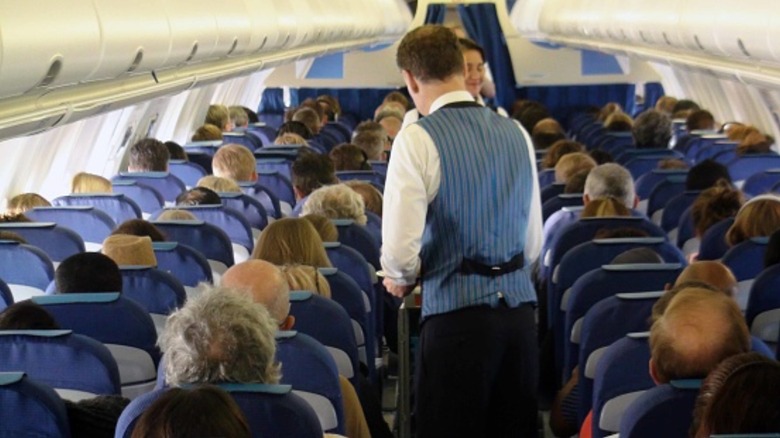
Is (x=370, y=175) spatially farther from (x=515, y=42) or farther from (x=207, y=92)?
(x=515, y=42)

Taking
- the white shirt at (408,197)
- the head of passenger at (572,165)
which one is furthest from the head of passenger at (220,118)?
the white shirt at (408,197)

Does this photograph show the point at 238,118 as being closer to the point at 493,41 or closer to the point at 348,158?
the point at 493,41

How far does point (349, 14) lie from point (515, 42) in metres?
9.46

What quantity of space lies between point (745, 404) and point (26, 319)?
2.60 m

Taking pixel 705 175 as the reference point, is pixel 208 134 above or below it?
above

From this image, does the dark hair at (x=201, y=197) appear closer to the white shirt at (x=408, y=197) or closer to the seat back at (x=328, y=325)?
the seat back at (x=328, y=325)

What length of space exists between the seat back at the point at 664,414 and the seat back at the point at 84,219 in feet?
16.4

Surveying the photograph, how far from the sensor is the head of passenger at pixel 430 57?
17.6ft

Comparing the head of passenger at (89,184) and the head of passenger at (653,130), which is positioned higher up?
the head of passenger at (653,130)

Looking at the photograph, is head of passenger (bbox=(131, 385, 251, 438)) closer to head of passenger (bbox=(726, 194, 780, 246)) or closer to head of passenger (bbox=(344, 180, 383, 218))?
head of passenger (bbox=(726, 194, 780, 246))

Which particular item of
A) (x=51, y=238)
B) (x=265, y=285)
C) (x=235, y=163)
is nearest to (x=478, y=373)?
(x=265, y=285)

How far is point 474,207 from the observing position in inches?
213

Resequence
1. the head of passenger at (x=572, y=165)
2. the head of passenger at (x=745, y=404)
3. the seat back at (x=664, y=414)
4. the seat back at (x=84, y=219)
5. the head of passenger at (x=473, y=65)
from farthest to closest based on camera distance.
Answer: the head of passenger at (x=572, y=165) < the seat back at (x=84, y=219) < the head of passenger at (x=473, y=65) < the seat back at (x=664, y=414) < the head of passenger at (x=745, y=404)

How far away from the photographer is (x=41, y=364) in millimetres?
4605
